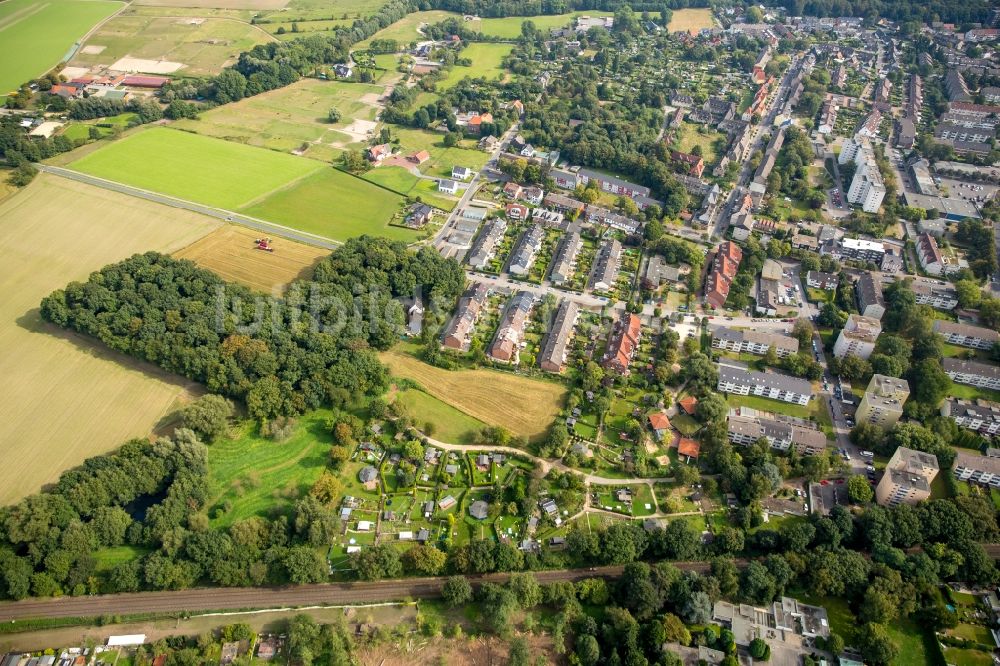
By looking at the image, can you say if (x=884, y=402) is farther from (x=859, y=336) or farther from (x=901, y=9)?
(x=901, y=9)

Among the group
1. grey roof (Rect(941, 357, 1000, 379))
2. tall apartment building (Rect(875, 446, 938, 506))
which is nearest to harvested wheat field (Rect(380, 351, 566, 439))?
tall apartment building (Rect(875, 446, 938, 506))

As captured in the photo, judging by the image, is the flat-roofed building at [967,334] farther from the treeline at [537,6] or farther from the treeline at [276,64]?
the treeline at [537,6]

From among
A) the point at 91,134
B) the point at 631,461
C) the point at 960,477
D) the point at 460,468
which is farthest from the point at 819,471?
the point at 91,134

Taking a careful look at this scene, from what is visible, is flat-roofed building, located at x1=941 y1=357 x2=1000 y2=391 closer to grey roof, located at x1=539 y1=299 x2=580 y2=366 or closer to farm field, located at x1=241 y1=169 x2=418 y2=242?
grey roof, located at x1=539 y1=299 x2=580 y2=366

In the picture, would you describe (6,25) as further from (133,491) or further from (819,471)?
(819,471)

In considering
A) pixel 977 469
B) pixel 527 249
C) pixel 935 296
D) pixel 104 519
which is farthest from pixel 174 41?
pixel 977 469

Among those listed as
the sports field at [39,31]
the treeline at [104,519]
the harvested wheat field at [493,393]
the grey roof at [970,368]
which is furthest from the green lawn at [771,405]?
the sports field at [39,31]
